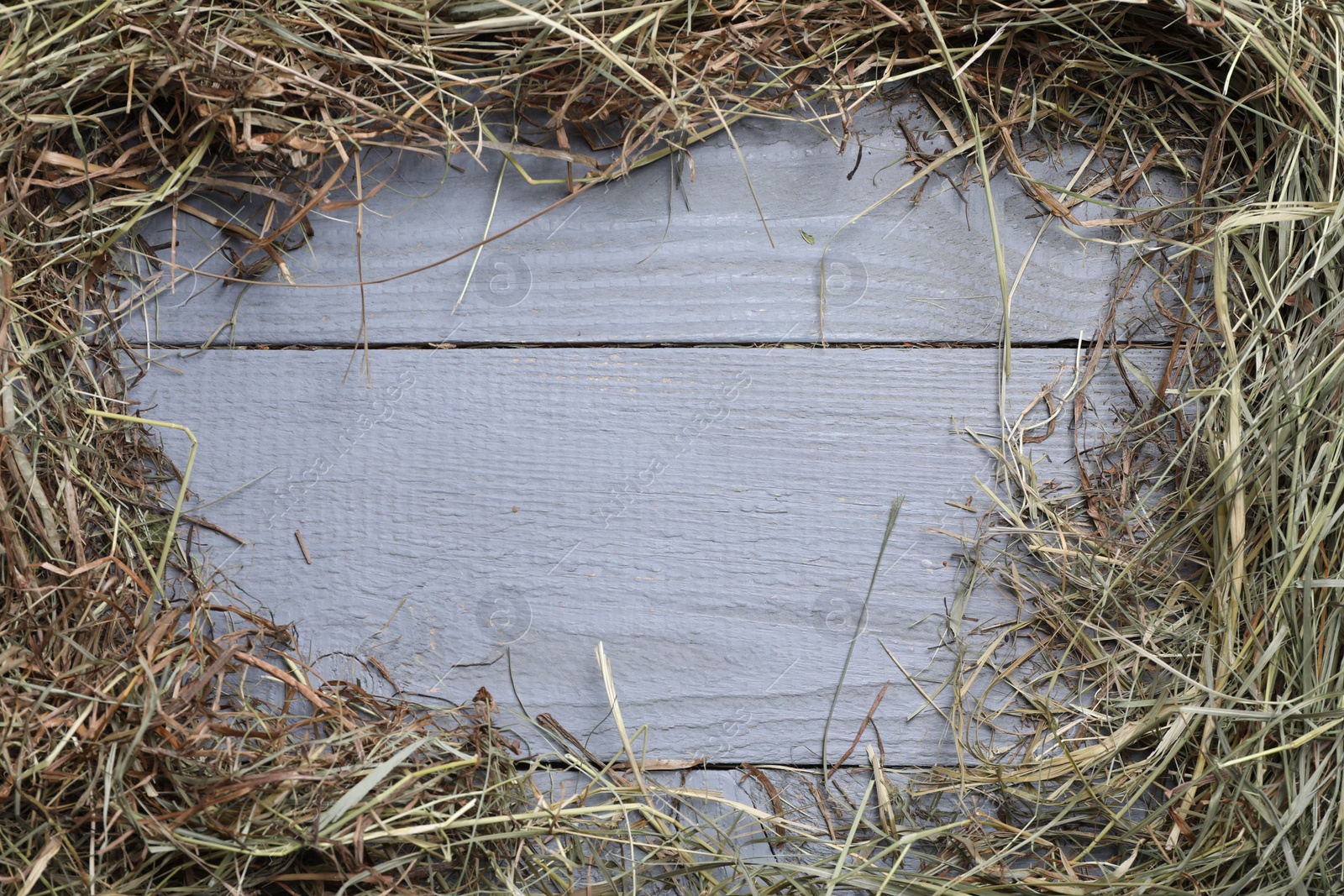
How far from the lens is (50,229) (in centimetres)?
75

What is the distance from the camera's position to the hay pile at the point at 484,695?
0.69 m

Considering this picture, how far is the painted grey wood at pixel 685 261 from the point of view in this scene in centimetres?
78

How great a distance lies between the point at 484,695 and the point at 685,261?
41 centimetres

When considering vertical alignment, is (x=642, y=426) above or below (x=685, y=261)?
below

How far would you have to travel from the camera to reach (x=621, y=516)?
77cm

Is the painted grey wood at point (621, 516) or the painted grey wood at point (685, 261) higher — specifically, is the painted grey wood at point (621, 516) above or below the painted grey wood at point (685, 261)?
below

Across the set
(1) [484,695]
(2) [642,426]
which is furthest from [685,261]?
(1) [484,695]

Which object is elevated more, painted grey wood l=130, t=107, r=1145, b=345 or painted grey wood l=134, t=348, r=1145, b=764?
painted grey wood l=130, t=107, r=1145, b=345

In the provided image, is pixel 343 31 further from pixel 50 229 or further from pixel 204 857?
pixel 204 857

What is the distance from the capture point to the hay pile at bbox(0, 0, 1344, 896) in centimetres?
69

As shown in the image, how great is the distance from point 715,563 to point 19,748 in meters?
0.56

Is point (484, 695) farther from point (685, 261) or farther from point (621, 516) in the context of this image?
point (685, 261)

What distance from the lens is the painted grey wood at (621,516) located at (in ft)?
2.49

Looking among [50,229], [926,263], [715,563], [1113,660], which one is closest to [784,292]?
[926,263]
